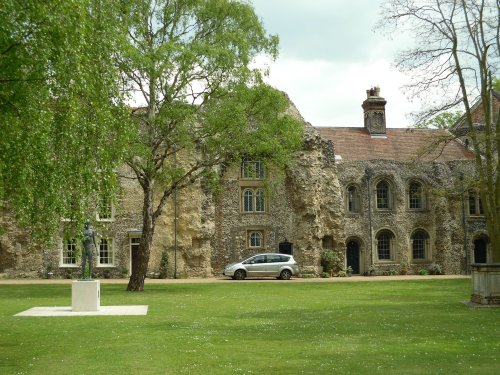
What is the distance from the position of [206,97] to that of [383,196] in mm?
21541

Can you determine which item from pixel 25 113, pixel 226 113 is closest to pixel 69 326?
pixel 25 113

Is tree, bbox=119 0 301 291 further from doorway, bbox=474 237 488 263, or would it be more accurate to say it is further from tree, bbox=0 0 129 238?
doorway, bbox=474 237 488 263

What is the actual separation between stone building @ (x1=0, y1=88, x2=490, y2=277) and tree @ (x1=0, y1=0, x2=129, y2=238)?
27920 mm

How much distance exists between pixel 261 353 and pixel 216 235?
31.4 metres

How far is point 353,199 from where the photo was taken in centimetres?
4659

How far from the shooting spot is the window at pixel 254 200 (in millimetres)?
43656

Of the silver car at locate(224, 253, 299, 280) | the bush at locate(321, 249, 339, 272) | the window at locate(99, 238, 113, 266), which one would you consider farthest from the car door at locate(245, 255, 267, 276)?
the window at locate(99, 238, 113, 266)

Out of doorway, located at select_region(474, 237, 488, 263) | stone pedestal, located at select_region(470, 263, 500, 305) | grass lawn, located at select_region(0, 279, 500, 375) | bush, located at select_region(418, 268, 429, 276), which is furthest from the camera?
doorway, located at select_region(474, 237, 488, 263)

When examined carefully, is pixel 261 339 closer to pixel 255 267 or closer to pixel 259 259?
pixel 255 267

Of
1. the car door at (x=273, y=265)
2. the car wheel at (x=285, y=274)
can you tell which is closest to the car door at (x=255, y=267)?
the car door at (x=273, y=265)

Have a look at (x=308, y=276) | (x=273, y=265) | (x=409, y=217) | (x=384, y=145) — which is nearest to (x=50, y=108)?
(x=273, y=265)

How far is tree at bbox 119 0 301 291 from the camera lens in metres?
26.9

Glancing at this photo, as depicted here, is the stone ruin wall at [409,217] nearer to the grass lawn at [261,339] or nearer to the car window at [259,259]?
the car window at [259,259]

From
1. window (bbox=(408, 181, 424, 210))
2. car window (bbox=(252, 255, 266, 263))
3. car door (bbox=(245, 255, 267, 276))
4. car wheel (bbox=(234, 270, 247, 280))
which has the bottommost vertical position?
car wheel (bbox=(234, 270, 247, 280))
